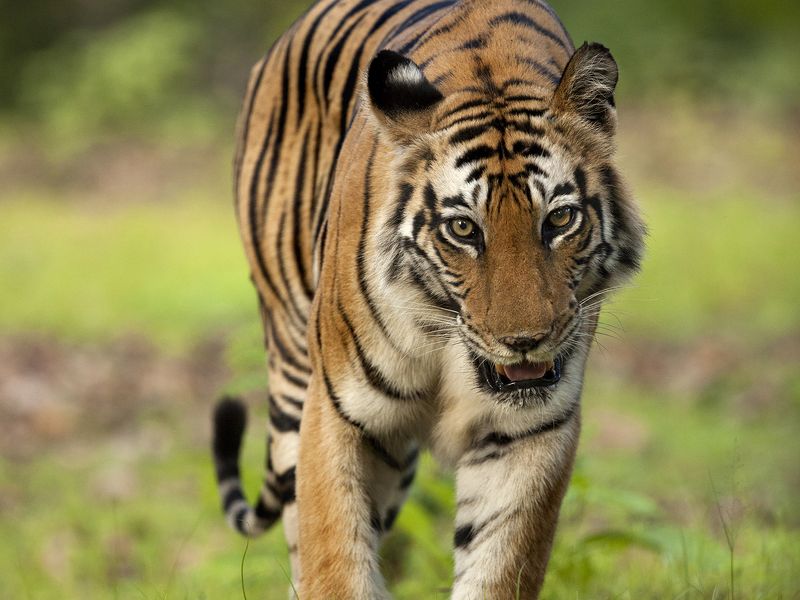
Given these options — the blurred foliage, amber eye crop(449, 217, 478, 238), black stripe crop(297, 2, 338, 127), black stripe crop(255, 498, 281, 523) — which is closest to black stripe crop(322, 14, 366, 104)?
black stripe crop(297, 2, 338, 127)

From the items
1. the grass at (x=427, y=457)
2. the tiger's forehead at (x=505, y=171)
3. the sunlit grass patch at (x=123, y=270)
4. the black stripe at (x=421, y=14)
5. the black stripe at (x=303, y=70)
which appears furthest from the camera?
the sunlit grass patch at (x=123, y=270)

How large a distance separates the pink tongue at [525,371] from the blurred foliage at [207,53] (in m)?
12.1

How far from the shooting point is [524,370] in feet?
8.90

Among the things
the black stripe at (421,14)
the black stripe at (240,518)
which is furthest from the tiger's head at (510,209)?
the black stripe at (240,518)

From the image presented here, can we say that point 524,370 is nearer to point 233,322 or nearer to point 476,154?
point 476,154

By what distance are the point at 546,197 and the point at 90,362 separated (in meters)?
6.08

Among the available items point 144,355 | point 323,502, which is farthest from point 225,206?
point 323,502

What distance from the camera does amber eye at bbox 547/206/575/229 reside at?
266cm

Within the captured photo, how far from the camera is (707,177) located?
12.9m

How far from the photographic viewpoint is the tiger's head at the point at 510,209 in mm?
2596

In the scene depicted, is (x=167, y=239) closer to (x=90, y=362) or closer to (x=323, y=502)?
(x=90, y=362)

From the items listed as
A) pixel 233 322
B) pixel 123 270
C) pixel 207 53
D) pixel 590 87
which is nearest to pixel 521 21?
pixel 590 87

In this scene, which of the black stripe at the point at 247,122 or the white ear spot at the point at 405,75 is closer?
the white ear spot at the point at 405,75

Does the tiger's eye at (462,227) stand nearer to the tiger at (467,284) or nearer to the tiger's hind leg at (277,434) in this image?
the tiger at (467,284)
